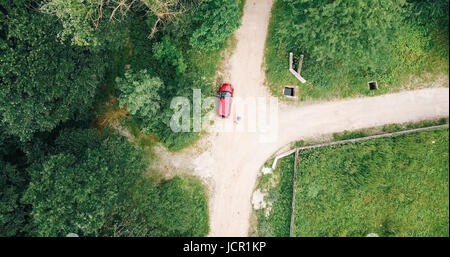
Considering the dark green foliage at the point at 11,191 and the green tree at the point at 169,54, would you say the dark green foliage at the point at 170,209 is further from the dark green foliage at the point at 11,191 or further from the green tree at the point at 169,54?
the green tree at the point at 169,54

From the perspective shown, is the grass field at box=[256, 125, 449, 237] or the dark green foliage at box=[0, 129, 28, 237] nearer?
the dark green foliage at box=[0, 129, 28, 237]

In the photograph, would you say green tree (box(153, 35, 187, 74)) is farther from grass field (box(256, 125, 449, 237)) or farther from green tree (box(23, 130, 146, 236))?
grass field (box(256, 125, 449, 237))

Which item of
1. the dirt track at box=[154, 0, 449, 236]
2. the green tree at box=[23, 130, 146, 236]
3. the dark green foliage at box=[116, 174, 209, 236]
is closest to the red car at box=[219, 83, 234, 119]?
the dirt track at box=[154, 0, 449, 236]

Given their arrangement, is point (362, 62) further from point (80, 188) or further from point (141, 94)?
point (80, 188)

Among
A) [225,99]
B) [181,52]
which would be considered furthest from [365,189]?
[181,52]

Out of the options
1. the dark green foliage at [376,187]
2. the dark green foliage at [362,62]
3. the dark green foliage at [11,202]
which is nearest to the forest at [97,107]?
the dark green foliage at [11,202]

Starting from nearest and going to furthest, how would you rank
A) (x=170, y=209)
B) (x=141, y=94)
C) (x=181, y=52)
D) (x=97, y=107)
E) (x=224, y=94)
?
(x=141, y=94)
(x=170, y=209)
(x=224, y=94)
(x=181, y=52)
(x=97, y=107)

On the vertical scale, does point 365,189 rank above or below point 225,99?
→ below
